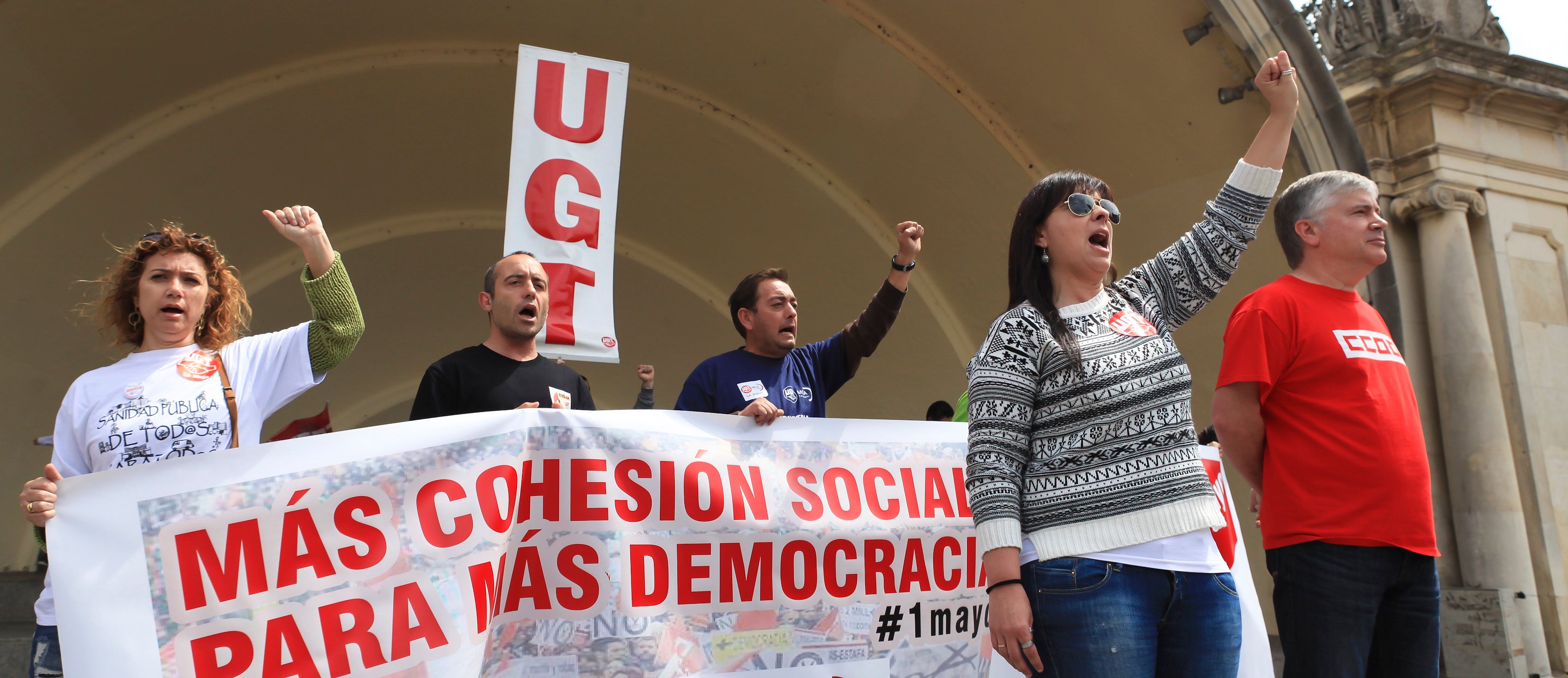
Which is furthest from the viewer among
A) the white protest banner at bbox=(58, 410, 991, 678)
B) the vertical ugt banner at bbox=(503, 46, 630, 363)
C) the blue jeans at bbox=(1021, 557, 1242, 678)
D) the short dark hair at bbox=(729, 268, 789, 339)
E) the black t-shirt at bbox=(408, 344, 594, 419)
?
the vertical ugt banner at bbox=(503, 46, 630, 363)

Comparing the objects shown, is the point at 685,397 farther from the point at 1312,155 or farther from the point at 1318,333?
the point at 1312,155

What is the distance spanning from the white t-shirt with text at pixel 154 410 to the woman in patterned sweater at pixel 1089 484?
204 cm

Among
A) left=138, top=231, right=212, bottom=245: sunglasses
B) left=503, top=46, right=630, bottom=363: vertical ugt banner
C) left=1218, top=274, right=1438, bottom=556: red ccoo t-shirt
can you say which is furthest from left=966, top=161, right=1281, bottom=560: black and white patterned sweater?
left=503, top=46, right=630, bottom=363: vertical ugt banner

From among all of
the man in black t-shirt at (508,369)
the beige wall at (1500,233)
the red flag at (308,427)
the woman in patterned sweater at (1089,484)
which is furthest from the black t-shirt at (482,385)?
the red flag at (308,427)

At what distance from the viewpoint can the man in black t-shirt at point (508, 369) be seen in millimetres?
3352

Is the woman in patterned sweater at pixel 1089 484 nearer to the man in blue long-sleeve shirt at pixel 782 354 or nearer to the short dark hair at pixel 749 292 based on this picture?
the man in blue long-sleeve shirt at pixel 782 354

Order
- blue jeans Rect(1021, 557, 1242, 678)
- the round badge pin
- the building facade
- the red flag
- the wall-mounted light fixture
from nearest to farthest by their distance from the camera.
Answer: blue jeans Rect(1021, 557, 1242, 678)
the round badge pin
the wall-mounted light fixture
the building facade
the red flag

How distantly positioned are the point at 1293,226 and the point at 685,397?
2.13 m

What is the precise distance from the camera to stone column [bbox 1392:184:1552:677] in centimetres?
644

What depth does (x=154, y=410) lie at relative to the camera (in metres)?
2.70

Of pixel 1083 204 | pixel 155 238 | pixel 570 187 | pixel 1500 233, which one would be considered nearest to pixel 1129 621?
pixel 1083 204

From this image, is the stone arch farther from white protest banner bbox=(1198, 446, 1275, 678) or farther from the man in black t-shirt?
white protest banner bbox=(1198, 446, 1275, 678)

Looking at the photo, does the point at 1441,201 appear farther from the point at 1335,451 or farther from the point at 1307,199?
the point at 1335,451

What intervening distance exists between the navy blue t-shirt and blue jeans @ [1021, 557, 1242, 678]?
1817 millimetres
